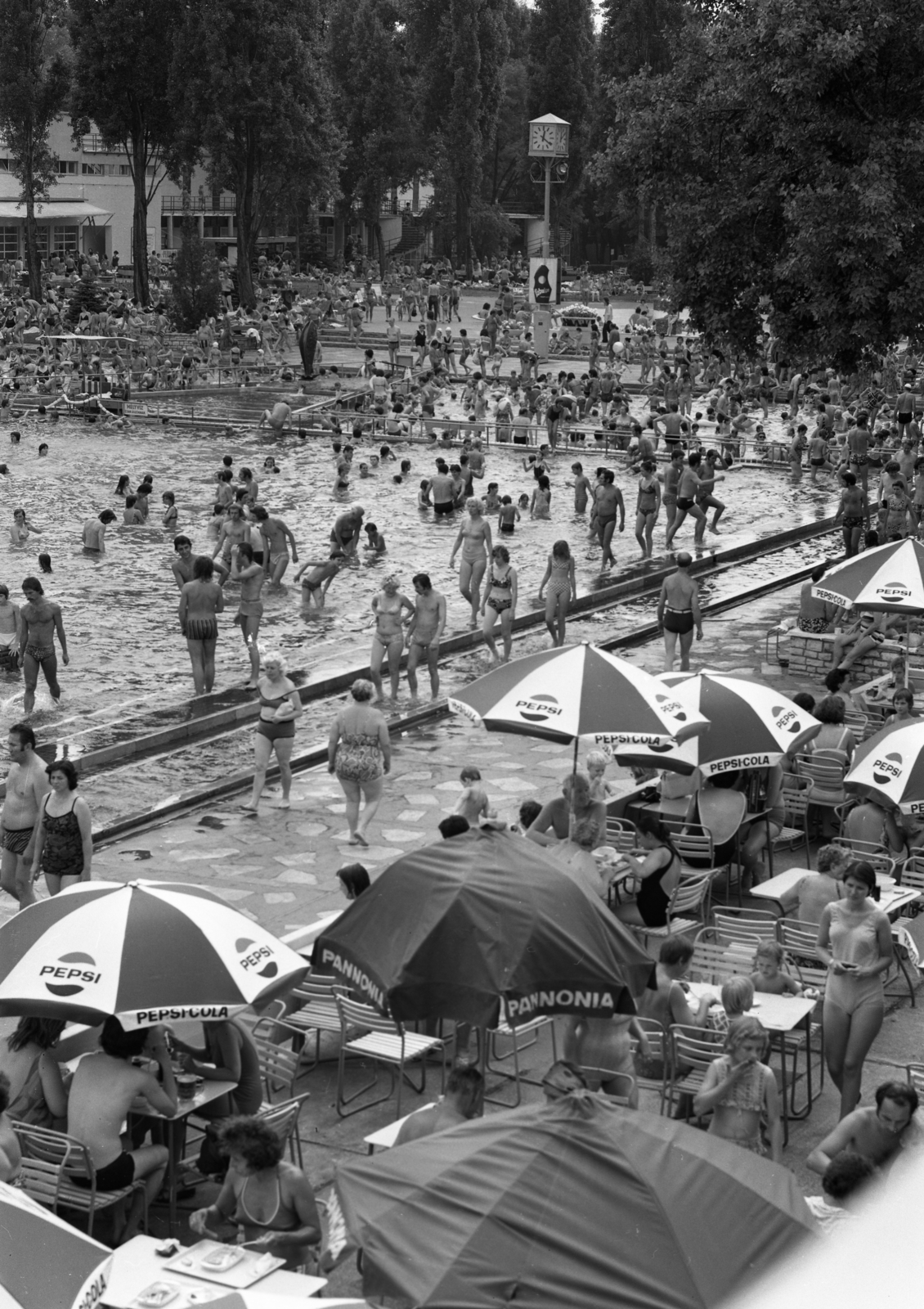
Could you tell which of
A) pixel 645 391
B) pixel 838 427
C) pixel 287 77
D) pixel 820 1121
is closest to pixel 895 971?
pixel 820 1121

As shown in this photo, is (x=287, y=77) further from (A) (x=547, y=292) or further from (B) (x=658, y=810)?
(B) (x=658, y=810)

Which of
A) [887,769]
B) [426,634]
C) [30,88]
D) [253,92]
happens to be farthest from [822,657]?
[30,88]

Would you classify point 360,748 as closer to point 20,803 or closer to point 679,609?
point 20,803

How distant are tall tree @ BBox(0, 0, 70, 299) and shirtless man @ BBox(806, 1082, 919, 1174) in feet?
197

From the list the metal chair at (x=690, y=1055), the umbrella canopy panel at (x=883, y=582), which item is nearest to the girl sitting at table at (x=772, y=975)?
the metal chair at (x=690, y=1055)

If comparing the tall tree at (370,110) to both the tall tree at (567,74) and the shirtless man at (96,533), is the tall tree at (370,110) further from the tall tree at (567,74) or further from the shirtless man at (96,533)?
the shirtless man at (96,533)

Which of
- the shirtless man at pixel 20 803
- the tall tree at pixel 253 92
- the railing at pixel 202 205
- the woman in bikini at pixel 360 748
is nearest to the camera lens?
the shirtless man at pixel 20 803

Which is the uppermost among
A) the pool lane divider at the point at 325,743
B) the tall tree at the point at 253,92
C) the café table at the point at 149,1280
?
the tall tree at the point at 253,92

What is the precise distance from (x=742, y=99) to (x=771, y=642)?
235 inches

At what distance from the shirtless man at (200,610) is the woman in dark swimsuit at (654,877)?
7.08 metres

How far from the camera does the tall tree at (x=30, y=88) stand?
202 feet

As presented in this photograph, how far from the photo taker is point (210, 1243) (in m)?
6.23

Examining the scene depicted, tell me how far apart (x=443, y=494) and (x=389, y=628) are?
1217 cm

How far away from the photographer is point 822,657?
56.9 ft
